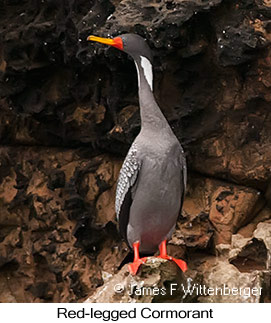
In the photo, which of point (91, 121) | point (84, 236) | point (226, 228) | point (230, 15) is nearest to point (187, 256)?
point (226, 228)

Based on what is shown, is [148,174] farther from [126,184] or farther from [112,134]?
[112,134]

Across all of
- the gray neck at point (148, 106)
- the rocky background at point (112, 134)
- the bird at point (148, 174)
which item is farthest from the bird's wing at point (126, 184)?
the rocky background at point (112, 134)

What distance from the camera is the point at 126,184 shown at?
4699 mm

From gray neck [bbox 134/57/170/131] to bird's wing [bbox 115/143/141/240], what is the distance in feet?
0.52

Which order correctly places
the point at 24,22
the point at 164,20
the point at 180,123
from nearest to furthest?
the point at 164,20 < the point at 180,123 < the point at 24,22

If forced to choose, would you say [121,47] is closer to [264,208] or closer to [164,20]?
[164,20]

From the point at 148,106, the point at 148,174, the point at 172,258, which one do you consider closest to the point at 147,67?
the point at 148,106

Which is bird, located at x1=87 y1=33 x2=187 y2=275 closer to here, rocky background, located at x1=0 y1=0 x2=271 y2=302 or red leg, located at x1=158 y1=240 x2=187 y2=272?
red leg, located at x1=158 y1=240 x2=187 y2=272

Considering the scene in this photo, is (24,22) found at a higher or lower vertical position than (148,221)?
higher

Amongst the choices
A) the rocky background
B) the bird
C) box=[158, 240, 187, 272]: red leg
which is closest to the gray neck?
the bird

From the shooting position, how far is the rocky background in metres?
5.24

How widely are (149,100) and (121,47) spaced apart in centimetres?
35

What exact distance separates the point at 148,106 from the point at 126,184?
0.46 m

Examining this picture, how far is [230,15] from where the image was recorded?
530 cm
